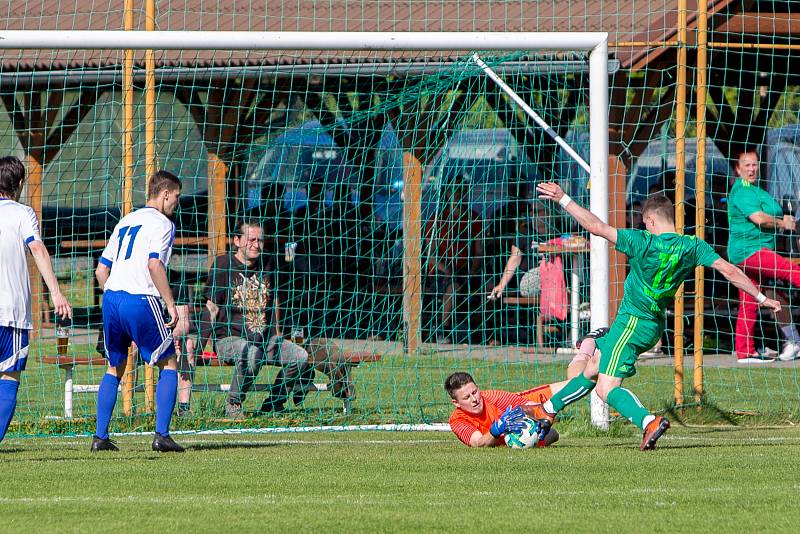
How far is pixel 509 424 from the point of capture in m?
8.20

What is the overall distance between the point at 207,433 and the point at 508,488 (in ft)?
12.3

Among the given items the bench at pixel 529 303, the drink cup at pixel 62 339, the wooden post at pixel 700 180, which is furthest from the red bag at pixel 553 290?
the drink cup at pixel 62 339

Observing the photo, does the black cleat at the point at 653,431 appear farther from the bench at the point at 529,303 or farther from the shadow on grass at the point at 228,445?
the bench at the point at 529,303

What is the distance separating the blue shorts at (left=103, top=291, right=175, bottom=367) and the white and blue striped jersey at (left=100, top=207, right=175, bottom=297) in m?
0.06

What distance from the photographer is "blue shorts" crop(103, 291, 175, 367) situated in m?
8.02

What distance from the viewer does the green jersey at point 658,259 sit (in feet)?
25.4

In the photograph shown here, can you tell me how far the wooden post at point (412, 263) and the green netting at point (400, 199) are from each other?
1.7 inches

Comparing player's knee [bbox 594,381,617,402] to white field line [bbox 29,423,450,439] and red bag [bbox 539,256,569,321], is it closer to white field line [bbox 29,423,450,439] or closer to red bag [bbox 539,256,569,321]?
white field line [bbox 29,423,450,439]

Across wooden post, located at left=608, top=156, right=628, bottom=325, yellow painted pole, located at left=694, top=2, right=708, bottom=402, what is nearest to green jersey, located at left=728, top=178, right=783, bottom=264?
wooden post, located at left=608, top=156, right=628, bottom=325

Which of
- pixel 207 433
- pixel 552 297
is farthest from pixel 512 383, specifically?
pixel 207 433

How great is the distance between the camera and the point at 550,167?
15.1 meters

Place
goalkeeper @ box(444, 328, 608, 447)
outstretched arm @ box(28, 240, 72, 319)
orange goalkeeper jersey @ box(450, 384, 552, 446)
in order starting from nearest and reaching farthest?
outstretched arm @ box(28, 240, 72, 319)
goalkeeper @ box(444, 328, 608, 447)
orange goalkeeper jersey @ box(450, 384, 552, 446)

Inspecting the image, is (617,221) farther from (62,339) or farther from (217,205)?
(62,339)

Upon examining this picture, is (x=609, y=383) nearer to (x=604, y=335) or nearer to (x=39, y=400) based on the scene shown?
(x=604, y=335)
